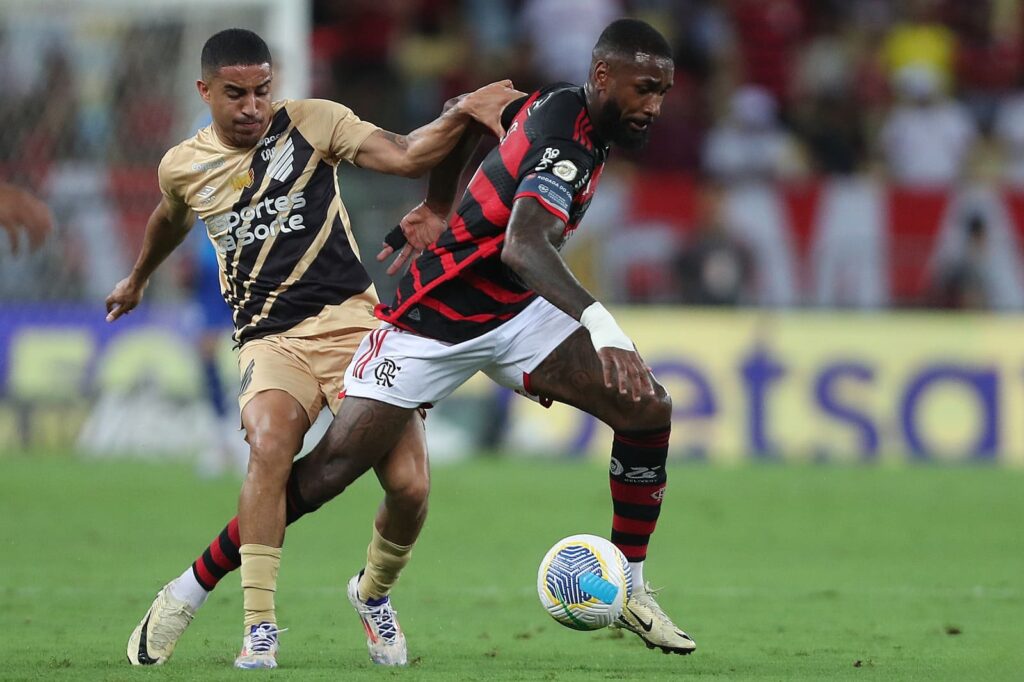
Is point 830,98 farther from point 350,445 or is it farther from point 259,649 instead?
point 259,649

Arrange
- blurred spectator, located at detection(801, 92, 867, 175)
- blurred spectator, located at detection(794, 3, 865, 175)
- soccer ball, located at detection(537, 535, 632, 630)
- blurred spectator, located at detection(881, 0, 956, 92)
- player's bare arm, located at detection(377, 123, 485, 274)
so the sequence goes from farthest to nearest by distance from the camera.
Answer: blurred spectator, located at detection(881, 0, 956, 92)
blurred spectator, located at detection(794, 3, 865, 175)
blurred spectator, located at detection(801, 92, 867, 175)
player's bare arm, located at detection(377, 123, 485, 274)
soccer ball, located at detection(537, 535, 632, 630)

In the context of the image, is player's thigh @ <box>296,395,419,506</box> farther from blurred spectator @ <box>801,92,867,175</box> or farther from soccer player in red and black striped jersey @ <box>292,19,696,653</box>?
blurred spectator @ <box>801,92,867,175</box>

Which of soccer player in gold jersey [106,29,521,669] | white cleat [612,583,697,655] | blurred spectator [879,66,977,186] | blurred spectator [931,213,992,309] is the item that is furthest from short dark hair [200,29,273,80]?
blurred spectator [879,66,977,186]

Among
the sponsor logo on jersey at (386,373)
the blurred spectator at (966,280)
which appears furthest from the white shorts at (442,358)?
the blurred spectator at (966,280)

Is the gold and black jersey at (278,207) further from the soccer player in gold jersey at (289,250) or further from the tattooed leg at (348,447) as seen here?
the tattooed leg at (348,447)

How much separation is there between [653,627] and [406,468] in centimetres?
109

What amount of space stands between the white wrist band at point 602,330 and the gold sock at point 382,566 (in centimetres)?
133

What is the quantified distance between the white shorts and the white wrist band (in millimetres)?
739

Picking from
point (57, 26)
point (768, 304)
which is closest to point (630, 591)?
point (768, 304)

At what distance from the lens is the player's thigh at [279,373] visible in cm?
616

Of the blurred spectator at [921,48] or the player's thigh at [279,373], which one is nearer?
the player's thigh at [279,373]

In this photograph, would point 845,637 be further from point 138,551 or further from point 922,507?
point 922,507

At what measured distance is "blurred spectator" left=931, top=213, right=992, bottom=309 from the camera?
48.7 feet

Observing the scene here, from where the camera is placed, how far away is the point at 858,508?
Answer: 11.6 meters
